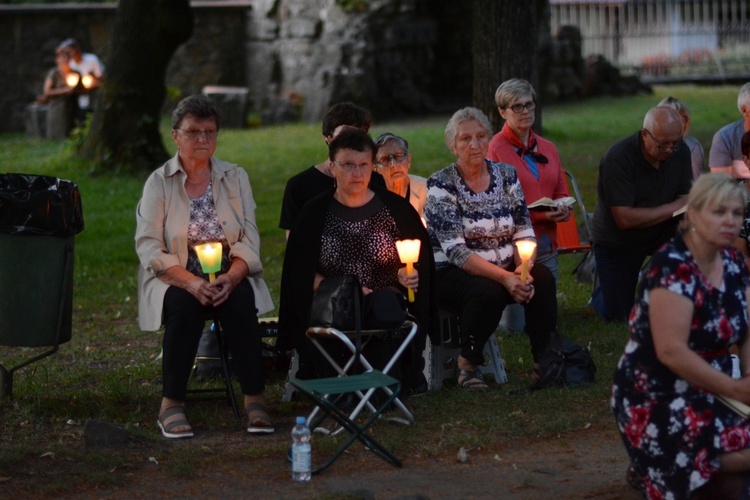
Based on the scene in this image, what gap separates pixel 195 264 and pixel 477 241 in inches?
60.4

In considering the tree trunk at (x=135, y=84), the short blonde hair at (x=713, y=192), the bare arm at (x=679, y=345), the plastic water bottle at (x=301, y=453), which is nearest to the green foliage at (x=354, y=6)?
the tree trunk at (x=135, y=84)

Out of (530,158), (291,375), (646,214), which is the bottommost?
(291,375)

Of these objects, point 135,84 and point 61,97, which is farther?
point 61,97

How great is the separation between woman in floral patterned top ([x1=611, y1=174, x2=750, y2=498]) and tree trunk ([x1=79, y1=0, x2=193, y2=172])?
36.4 ft

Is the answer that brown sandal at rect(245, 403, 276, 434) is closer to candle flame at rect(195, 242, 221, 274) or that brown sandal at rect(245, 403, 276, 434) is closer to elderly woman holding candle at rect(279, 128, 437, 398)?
elderly woman holding candle at rect(279, 128, 437, 398)

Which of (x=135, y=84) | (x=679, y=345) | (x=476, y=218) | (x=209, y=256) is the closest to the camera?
(x=679, y=345)

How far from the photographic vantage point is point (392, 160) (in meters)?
7.18

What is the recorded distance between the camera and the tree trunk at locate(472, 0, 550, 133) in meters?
11.4

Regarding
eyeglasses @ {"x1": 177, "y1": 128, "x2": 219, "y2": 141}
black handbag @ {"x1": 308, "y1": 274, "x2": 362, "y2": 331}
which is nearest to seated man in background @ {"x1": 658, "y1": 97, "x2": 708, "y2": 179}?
black handbag @ {"x1": 308, "y1": 274, "x2": 362, "y2": 331}

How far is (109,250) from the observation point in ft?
37.9

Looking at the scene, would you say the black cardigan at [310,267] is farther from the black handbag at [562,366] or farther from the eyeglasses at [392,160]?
the eyeglasses at [392,160]

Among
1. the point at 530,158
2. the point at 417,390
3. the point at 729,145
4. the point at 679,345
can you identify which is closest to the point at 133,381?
the point at 417,390

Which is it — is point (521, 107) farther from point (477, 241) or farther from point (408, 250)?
point (408, 250)

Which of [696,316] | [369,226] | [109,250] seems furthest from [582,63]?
[696,316]
